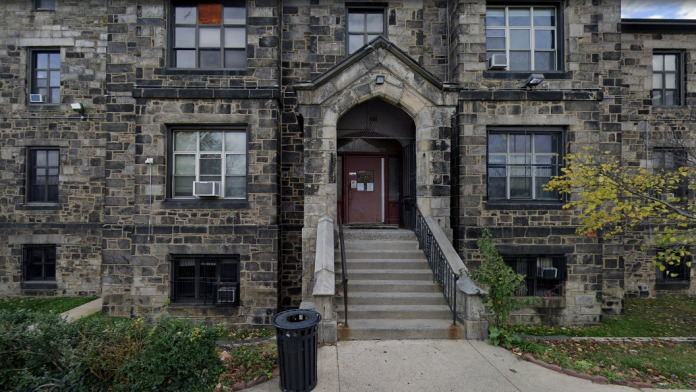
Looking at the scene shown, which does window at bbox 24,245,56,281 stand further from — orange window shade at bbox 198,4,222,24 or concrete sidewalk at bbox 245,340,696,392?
concrete sidewalk at bbox 245,340,696,392

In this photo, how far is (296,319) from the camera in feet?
17.3

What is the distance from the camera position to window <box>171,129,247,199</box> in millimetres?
9836

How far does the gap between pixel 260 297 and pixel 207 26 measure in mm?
7480

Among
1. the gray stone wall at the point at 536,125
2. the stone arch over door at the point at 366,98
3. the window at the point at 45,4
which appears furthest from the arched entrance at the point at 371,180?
the window at the point at 45,4

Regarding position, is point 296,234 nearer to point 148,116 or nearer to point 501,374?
point 148,116

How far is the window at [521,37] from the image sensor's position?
393 inches

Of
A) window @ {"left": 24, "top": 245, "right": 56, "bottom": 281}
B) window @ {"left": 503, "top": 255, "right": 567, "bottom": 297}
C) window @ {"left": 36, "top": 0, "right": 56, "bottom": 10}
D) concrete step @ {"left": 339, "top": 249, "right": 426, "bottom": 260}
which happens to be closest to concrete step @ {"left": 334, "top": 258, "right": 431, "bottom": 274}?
concrete step @ {"left": 339, "top": 249, "right": 426, "bottom": 260}

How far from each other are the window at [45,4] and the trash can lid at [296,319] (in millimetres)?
14463

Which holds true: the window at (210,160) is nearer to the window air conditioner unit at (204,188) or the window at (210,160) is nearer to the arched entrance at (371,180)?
the window air conditioner unit at (204,188)

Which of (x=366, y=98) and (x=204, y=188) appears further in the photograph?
(x=204, y=188)

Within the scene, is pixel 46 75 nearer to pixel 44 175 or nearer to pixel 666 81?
pixel 44 175

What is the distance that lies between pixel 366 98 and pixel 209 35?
4852 millimetres

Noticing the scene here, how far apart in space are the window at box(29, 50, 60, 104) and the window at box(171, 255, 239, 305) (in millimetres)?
8237

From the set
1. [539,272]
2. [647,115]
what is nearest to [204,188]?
[539,272]
